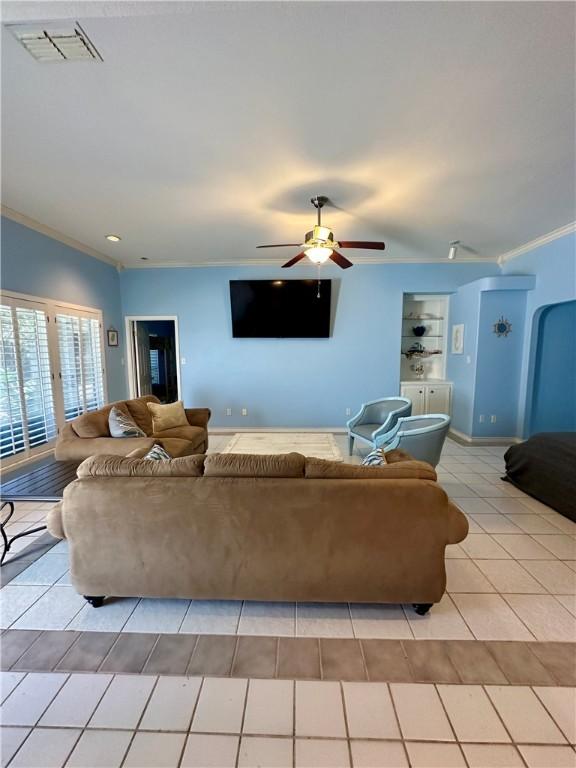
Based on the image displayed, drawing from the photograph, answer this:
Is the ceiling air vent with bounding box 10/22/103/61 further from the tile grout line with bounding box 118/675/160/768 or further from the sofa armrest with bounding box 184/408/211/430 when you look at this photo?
the sofa armrest with bounding box 184/408/211/430

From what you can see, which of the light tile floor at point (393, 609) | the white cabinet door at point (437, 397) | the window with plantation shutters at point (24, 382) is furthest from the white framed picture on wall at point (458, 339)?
the window with plantation shutters at point (24, 382)

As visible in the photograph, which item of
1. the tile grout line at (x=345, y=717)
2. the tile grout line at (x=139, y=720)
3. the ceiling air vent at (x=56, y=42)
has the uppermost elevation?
the ceiling air vent at (x=56, y=42)

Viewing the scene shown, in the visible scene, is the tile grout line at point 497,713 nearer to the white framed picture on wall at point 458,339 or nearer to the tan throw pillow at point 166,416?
the tan throw pillow at point 166,416

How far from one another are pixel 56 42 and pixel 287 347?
414 cm

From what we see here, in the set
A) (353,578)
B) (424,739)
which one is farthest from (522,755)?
(353,578)

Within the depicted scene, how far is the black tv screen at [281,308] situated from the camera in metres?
5.11

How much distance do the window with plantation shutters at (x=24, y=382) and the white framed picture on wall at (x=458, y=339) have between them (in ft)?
18.7

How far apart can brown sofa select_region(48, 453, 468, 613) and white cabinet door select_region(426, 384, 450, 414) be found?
3864mm

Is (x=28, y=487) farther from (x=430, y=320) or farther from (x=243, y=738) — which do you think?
(x=430, y=320)

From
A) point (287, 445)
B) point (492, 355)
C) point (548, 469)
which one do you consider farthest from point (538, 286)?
point (287, 445)

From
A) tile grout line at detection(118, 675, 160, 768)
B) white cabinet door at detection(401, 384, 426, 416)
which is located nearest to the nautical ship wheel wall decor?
white cabinet door at detection(401, 384, 426, 416)

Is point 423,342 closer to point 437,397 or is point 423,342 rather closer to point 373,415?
point 437,397

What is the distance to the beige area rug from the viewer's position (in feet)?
9.93

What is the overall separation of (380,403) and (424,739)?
3317mm
